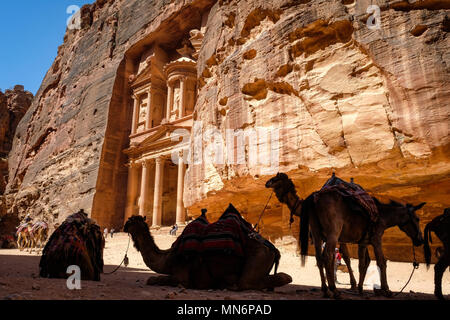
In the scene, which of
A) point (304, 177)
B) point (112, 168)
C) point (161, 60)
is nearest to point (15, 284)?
point (304, 177)

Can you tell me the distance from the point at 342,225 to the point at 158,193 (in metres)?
25.7

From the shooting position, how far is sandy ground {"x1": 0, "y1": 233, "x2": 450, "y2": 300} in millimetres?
3588

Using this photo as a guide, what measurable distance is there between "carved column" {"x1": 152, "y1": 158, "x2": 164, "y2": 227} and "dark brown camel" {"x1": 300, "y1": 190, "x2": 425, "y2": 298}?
80.0 ft

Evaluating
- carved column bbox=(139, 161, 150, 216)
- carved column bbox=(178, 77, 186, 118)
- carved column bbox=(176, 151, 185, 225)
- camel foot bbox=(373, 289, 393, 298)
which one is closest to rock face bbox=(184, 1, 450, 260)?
camel foot bbox=(373, 289, 393, 298)

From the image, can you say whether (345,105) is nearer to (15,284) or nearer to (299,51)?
(299,51)

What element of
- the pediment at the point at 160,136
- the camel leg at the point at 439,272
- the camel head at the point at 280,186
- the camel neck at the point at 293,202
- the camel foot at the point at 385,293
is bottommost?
the camel foot at the point at 385,293

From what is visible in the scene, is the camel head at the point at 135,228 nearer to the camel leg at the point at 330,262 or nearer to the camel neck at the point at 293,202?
the camel neck at the point at 293,202

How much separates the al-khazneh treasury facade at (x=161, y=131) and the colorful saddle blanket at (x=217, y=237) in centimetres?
2150

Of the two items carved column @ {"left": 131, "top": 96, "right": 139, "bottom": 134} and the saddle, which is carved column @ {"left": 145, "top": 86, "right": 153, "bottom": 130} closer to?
carved column @ {"left": 131, "top": 96, "right": 139, "bottom": 134}

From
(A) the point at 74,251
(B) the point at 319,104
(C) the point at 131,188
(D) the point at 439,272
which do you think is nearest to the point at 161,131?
(C) the point at 131,188

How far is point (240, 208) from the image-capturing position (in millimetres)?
14359

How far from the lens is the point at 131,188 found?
31.1 metres

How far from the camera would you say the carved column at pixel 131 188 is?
30369 millimetres

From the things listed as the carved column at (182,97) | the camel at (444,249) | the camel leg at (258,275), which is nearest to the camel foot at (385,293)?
the camel at (444,249)
